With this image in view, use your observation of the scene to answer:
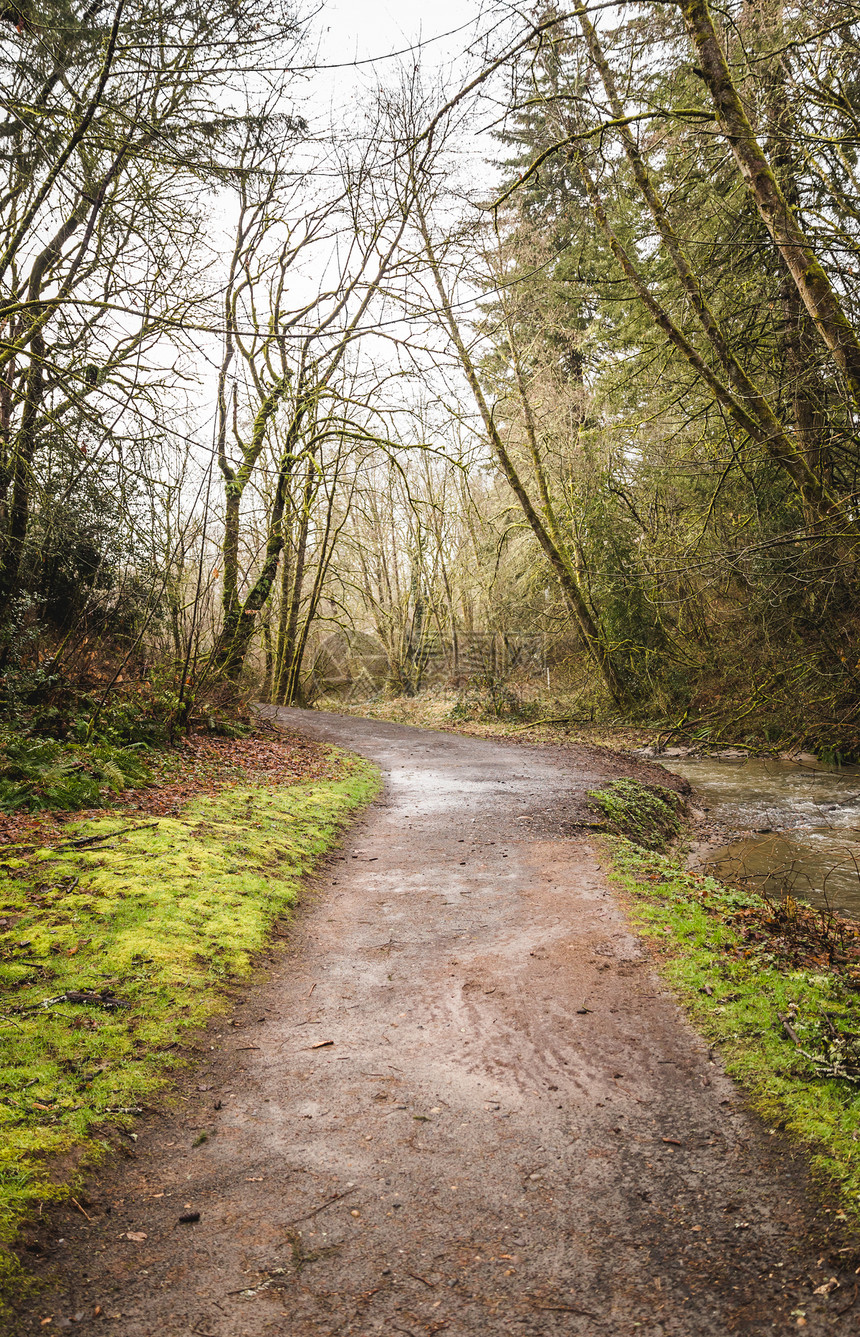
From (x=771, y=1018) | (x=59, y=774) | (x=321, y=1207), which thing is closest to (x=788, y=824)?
(x=771, y=1018)

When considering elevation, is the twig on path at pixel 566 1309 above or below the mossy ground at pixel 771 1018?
below

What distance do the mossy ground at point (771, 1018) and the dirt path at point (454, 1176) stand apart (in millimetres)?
158

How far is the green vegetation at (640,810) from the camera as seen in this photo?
831 centimetres

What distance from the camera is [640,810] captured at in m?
8.94

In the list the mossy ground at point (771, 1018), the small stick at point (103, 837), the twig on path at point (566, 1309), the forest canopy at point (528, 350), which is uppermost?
the forest canopy at point (528, 350)

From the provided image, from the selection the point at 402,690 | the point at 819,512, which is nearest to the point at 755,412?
the point at 819,512

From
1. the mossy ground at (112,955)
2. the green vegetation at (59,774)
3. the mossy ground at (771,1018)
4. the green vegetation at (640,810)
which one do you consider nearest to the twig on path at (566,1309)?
the mossy ground at (771,1018)

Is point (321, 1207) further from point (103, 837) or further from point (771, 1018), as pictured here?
point (103, 837)

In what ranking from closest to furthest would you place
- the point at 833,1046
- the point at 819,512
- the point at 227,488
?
the point at 833,1046 < the point at 819,512 < the point at 227,488

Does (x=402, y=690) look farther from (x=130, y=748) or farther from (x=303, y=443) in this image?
(x=130, y=748)

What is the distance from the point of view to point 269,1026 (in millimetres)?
3971

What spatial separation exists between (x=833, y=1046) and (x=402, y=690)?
23104 mm

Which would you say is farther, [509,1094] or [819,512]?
[819,512]

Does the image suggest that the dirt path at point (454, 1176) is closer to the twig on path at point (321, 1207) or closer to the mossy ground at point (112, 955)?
the twig on path at point (321, 1207)
